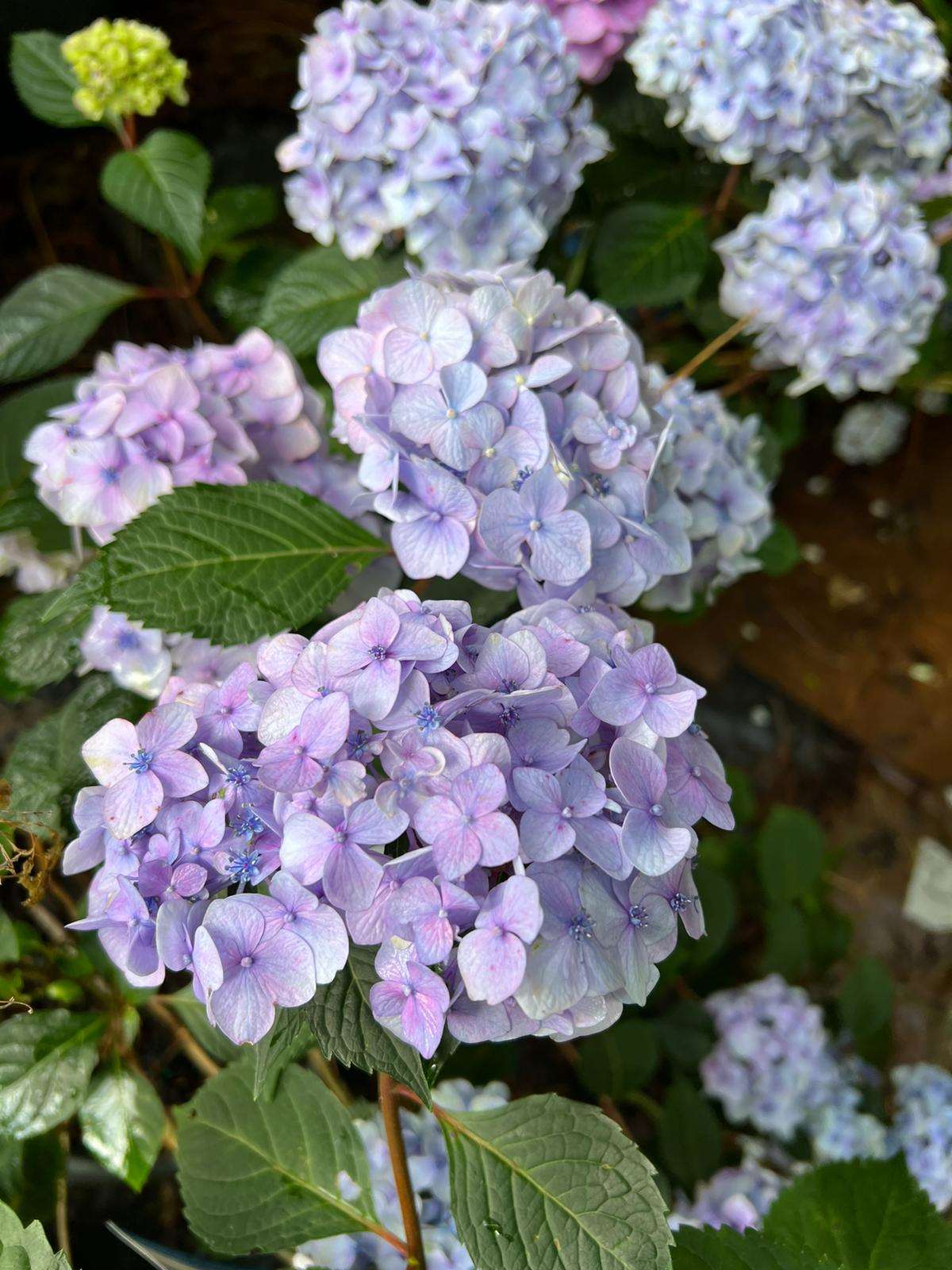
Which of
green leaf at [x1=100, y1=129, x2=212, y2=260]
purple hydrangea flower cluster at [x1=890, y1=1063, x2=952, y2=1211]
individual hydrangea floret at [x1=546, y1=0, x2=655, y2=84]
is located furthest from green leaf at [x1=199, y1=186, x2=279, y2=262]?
purple hydrangea flower cluster at [x1=890, y1=1063, x2=952, y2=1211]

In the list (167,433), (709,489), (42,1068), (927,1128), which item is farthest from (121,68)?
(927,1128)

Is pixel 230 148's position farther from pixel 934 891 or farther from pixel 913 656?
pixel 934 891

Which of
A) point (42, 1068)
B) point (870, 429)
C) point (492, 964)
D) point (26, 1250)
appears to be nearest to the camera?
point (492, 964)

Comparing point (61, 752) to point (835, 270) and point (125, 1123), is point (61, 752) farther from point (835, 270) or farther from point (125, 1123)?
point (835, 270)

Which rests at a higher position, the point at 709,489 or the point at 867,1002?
the point at 709,489

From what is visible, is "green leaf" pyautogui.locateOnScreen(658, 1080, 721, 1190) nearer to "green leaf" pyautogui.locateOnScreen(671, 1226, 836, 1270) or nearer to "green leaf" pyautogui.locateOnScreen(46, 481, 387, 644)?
"green leaf" pyautogui.locateOnScreen(671, 1226, 836, 1270)

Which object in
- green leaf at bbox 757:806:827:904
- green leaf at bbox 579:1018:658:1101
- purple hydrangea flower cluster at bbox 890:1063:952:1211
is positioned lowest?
purple hydrangea flower cluster at bbox 890:1063:952:1211
